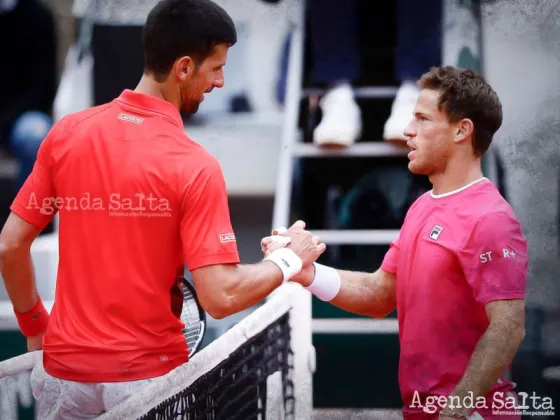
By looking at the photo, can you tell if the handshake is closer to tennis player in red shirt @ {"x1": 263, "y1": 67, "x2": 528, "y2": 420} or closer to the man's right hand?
the man's right hand

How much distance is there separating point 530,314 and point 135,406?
155 cm

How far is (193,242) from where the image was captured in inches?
70.2

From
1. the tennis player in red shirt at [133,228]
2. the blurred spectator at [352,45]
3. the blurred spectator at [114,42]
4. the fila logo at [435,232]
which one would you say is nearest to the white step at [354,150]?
the blurred spectator at [352,45]

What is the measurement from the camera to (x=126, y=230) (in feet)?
5.93

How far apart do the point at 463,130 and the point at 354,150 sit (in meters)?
0.92

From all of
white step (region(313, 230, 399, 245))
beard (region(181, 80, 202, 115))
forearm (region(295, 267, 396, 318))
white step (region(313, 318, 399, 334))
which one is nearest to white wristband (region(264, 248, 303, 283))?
forearm (region(295, 267, 396, 318))

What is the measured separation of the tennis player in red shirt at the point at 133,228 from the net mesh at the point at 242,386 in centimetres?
10

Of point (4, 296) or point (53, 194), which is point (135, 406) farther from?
point (4, 296)

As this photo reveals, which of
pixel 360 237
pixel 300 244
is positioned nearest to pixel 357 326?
pixel 360 237

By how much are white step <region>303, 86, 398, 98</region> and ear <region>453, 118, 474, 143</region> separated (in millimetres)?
1190

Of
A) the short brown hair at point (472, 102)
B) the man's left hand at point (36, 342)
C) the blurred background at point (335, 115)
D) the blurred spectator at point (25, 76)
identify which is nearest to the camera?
the short brown hair at point (472, 102)

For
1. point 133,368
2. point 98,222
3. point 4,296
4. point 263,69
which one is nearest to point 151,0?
point 263,69

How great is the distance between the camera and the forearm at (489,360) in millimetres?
1772

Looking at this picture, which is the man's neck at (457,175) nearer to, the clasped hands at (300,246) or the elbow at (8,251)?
the clasped hands at (300,246)
